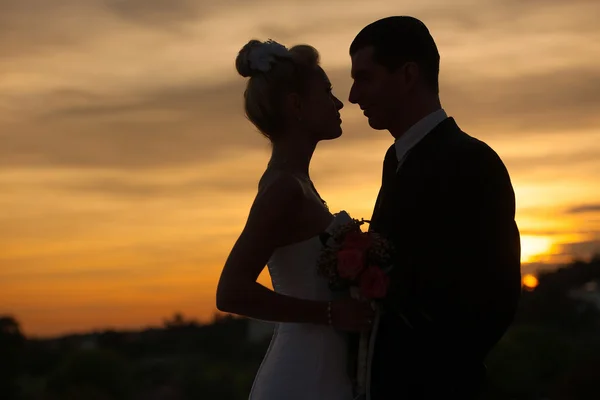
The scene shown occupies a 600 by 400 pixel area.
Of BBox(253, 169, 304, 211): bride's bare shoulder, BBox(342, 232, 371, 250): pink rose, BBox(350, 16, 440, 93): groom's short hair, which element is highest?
BBox(350, 16, 440, 93): groom's short hair

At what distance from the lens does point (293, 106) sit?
5996 mm

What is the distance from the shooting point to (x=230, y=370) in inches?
3339

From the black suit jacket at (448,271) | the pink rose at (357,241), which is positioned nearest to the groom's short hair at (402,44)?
the black suit jacket at (448,271)

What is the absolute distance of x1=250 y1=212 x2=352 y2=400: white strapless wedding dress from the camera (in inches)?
228

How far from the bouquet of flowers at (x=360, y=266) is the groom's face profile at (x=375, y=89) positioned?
0.52 metres

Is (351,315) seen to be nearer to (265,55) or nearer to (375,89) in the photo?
(375,89)

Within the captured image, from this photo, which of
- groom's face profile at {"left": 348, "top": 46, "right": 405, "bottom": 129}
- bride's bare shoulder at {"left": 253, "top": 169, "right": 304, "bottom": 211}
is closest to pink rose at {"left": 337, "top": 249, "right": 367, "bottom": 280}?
bride's bare shoulder at {"left": 253, "top": 169, "right": 304, "bottom": 211}

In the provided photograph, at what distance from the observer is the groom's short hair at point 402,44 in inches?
224

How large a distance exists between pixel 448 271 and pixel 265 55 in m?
1.62

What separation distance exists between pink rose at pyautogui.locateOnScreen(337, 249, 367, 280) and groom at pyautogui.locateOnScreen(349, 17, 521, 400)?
0.16m

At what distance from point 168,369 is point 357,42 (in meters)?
83.8

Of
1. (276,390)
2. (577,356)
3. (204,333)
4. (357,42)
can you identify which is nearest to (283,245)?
(276,390)

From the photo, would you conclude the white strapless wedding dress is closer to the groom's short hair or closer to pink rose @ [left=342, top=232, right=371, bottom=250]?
pink rose @ [left=342, top=232, right=371, bottom=250]

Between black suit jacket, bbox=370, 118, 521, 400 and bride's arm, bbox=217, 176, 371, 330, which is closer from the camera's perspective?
black suit jacket, bbox=370, 118, 521, 400
